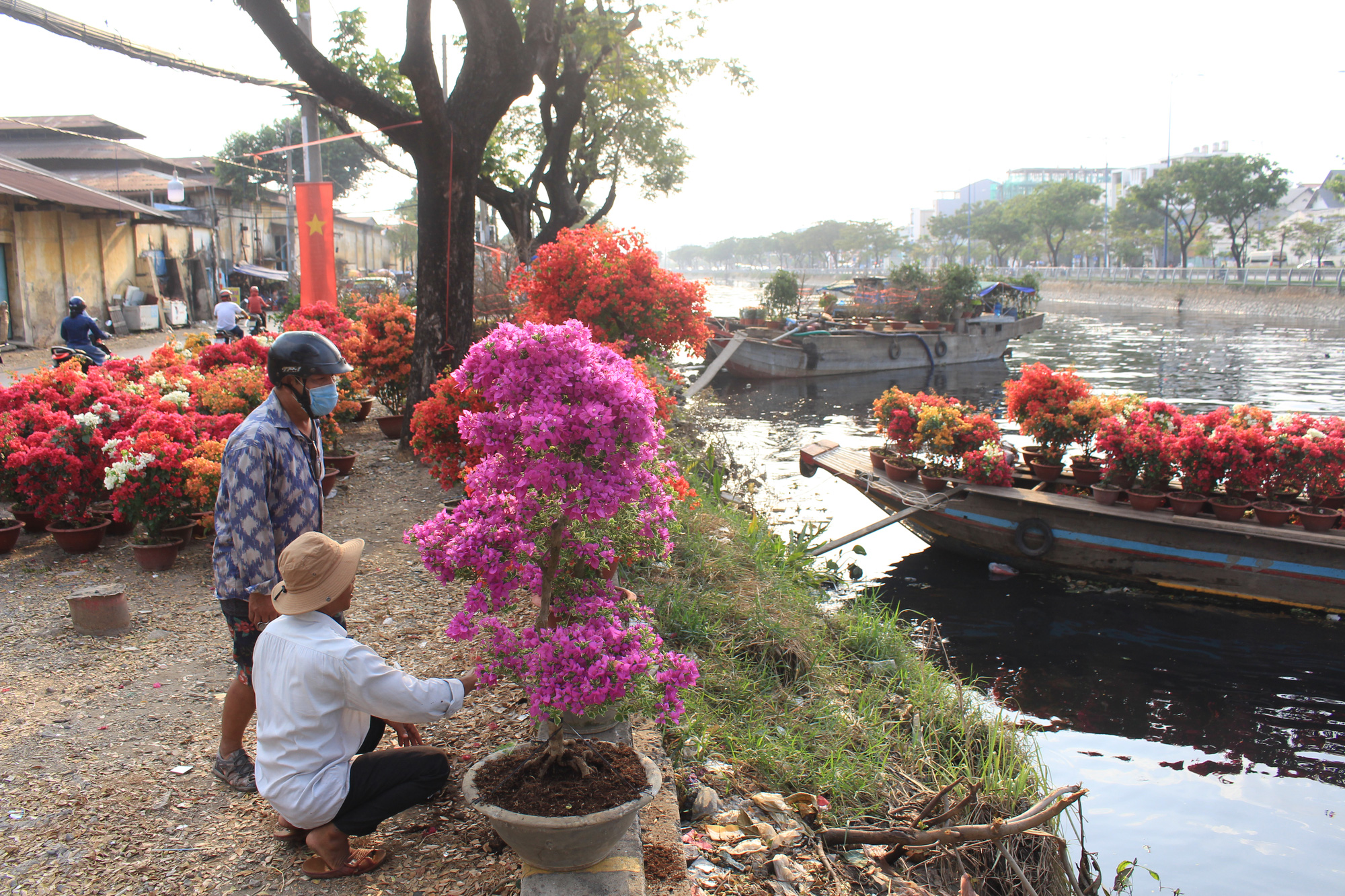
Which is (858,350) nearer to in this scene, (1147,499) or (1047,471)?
(1047,471)

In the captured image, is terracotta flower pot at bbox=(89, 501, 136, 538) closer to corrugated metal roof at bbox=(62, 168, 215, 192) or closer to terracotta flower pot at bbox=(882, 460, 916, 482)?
terracotta flower pot at bbox=(882, 460, 916, 482)

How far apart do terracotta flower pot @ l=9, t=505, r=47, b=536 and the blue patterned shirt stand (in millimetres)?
4210

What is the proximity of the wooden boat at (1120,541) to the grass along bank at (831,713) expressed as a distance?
7.29 feet

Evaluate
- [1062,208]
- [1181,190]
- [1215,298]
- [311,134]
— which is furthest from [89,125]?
[1062,208]

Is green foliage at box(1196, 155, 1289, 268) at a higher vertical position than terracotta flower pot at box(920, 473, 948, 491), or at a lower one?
higher

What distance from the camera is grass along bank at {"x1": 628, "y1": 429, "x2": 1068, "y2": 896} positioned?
155 inches

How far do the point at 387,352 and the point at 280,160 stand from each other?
44.3 m

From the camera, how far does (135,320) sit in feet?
74.6

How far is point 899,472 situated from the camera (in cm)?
924

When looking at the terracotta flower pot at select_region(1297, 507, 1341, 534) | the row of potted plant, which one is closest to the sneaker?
the row of potted plant

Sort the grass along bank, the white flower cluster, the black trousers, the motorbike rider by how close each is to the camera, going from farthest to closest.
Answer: the motorbike rider, the white flower cluster, the grass along bank, the black trousers

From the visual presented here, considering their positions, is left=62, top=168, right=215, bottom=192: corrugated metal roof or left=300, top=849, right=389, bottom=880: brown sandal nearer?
left=300, top=849, right=389, bottom=880: brown sandal

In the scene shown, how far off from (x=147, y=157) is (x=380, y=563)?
37.4 meters

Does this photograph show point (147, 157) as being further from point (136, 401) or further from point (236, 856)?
point (236, 856)
